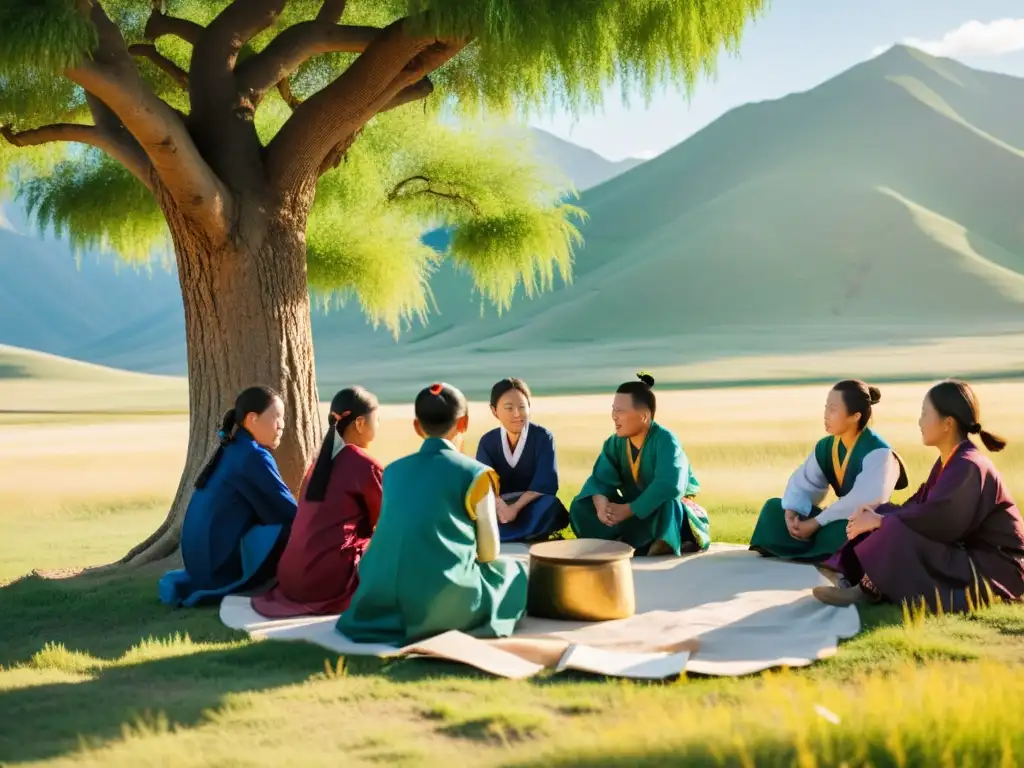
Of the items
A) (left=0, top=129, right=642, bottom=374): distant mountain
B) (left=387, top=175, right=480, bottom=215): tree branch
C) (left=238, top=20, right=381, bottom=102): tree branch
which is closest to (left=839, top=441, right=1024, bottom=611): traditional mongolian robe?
(left=238, top=20, right=381, bottom=102): tree branch

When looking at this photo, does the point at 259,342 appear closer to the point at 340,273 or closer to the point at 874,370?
the point at 340,273

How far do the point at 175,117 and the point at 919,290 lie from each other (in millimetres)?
73848

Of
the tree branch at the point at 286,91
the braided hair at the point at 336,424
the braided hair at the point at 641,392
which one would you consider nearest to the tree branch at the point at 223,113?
the tree branch at the point at 286,91

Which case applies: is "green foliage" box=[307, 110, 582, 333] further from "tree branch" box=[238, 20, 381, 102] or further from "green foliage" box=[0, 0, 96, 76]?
"green foliage" box=[0, 0, 96, 76]

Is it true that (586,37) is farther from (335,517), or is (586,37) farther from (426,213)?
(426,213)

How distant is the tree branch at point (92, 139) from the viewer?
6.59 meters

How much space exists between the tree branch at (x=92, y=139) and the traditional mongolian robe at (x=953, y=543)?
481 centimetres

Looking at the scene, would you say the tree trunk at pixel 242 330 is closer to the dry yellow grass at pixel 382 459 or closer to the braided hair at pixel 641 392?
the dry yellow grass at pixel 382 459

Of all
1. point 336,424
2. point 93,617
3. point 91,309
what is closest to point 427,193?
point 336,424

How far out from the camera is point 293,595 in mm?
4914

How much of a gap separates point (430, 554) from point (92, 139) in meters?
4.09

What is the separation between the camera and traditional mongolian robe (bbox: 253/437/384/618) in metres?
4.75

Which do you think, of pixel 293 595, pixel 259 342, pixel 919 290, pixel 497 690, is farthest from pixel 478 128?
pixel 919 290

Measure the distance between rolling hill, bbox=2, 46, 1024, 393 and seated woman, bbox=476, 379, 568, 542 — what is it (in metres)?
28.8
